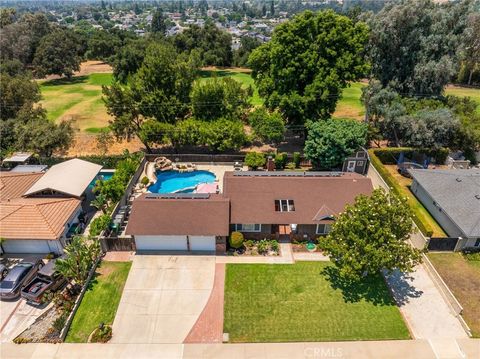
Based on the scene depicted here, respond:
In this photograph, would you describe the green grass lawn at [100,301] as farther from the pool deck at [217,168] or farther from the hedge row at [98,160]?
the hedge row at [98,160]

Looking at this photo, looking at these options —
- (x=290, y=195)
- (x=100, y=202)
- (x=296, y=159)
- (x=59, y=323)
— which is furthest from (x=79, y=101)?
(x=59, y=323)

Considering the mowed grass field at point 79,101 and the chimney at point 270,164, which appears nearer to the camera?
the chimney at point 270,164

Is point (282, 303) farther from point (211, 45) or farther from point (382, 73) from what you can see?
point (211, 45)

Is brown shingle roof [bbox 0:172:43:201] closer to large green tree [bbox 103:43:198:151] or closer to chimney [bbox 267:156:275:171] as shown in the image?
large green tree [bbox 103:43:198:151]

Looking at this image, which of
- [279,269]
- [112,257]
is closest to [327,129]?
[279,269]

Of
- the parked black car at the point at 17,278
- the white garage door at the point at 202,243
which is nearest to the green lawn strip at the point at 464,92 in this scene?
the white garage door at the point at 202,243

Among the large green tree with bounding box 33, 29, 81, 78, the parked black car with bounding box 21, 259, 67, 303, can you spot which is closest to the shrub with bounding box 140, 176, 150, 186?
the parked black car with bounding box 21, 259, 67, 303
